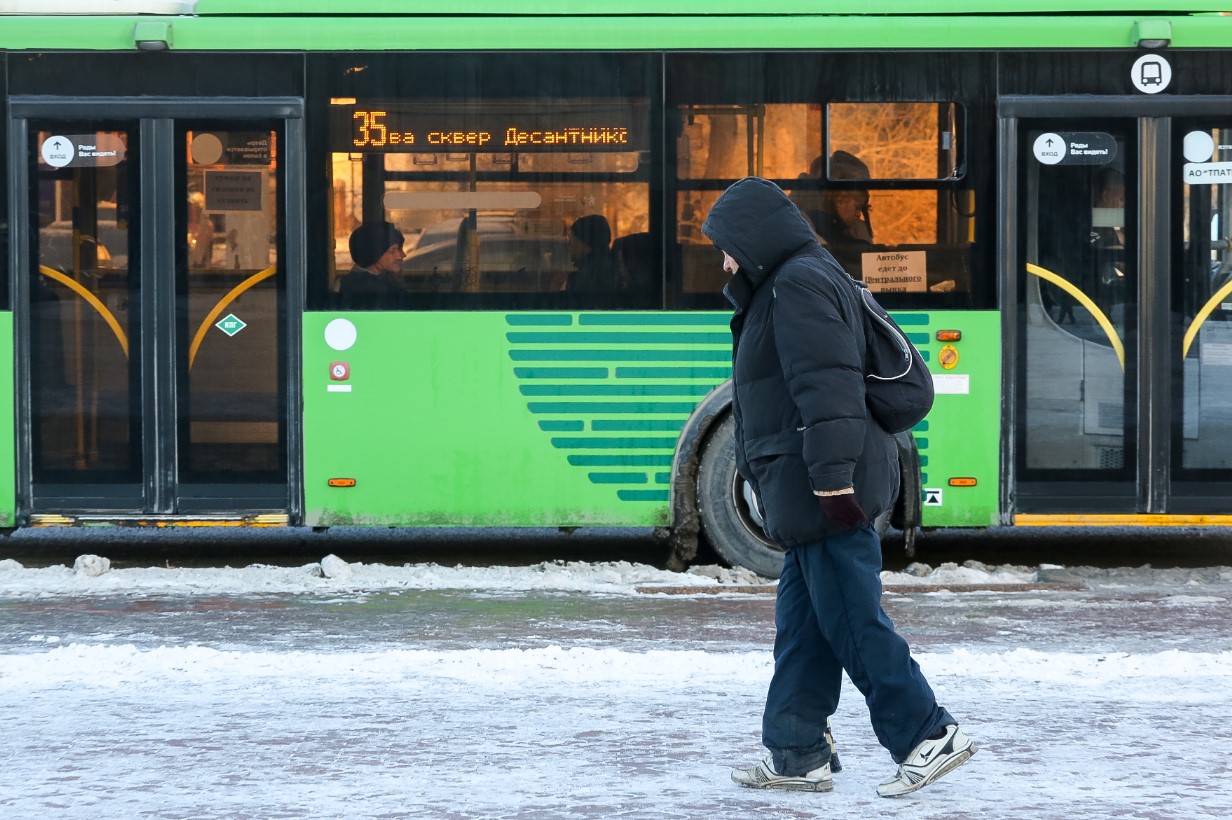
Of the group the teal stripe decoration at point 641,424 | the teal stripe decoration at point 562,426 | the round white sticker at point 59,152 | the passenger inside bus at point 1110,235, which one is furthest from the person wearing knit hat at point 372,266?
the passenger inside bus at point 1110,235

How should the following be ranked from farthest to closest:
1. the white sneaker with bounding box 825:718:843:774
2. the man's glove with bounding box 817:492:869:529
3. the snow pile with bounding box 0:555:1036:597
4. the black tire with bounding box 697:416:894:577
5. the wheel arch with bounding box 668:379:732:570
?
the black tire with bounding box 697:416:894:577 → the wheel arch with bounding box 668:379:732:570 → the snow pile with bounding box 0:555:1036:597 → the white sneaker with bounding box 825:718:843:774 → the man's glove with bounding box 817:492:869:529

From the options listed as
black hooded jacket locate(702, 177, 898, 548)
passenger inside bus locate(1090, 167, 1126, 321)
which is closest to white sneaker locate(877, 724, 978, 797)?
black hooded jacket locate(702, 177, 898, 548)

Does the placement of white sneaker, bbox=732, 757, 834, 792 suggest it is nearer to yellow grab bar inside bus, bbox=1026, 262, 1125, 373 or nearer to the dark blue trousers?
the dark blue trousers

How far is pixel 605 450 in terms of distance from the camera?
31.2 feet

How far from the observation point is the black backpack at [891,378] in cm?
532

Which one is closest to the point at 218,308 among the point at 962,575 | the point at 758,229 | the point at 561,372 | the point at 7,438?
the point at 7,438

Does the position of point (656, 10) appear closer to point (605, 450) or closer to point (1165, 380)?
point (605, 450)

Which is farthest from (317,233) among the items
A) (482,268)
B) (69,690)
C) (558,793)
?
(558,793)

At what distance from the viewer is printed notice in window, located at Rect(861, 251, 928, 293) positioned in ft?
31.0

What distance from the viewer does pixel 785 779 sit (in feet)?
17.8

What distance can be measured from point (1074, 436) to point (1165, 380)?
57 cm

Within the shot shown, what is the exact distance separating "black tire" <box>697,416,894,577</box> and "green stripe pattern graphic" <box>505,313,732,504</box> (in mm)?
215

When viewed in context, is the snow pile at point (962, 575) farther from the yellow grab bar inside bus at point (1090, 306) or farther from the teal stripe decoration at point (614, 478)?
the teal stripe decoration at point (614, 478)

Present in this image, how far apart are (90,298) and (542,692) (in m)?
4.18
